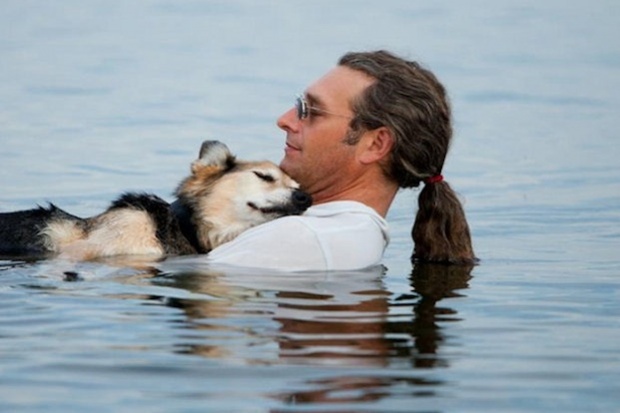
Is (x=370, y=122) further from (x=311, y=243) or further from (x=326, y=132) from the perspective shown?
(x=311, y=243)

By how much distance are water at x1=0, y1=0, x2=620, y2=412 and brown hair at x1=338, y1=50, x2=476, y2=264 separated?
1.89 ft

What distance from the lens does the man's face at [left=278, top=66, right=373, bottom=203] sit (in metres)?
8.41

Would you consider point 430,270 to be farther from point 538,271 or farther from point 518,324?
point 518,324

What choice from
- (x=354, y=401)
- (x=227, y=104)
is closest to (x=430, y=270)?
(x=354, y=401)

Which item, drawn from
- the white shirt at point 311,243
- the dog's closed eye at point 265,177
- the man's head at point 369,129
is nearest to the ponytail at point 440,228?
the man's head at point 369,129

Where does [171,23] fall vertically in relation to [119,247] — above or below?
above

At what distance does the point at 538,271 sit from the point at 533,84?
27.2ft

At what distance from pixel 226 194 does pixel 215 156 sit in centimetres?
22

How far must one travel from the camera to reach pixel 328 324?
732 cm

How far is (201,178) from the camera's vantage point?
28.4 feet

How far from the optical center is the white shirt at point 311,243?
7.88 m

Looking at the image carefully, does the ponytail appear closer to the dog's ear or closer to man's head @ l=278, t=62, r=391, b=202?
man's head @ l=278, t=62, r=391, b=202

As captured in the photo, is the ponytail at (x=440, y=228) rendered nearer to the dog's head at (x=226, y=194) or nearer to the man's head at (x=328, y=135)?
Result: the man's head at (x=328, y=135)

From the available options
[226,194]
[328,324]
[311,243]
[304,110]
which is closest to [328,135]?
[304,110]
